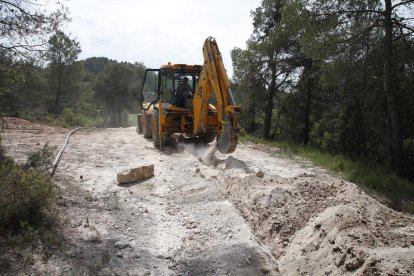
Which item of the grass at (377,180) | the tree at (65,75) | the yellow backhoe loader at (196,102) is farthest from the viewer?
the tree at (65,75)

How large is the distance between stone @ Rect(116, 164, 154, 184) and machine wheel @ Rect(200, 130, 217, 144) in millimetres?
3806

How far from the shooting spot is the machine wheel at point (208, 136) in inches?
459

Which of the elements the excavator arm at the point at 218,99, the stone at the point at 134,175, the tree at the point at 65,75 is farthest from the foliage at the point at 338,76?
the tree at the point at 65,75

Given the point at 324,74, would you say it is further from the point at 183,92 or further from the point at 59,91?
the point at 59,91

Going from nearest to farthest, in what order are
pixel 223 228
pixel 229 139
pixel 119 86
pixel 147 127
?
1. pixel 223 228
2. pixel 229 139
3. pixel 147 127
4. pixel 119 86

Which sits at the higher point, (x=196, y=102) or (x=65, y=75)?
(x=65, y=75)

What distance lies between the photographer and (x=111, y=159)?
10133 mm

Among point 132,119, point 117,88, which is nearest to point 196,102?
point 117,88

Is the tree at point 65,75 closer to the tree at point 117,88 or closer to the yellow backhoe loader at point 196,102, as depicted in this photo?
the tree at point 117,88

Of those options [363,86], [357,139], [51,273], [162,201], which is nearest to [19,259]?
[51,273]

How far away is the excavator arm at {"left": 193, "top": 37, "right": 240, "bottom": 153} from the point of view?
8.88 m

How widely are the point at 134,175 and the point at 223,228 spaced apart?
3139 mm

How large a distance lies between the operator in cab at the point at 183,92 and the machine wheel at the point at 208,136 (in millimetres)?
1360

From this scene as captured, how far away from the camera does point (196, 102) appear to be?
434 inches
